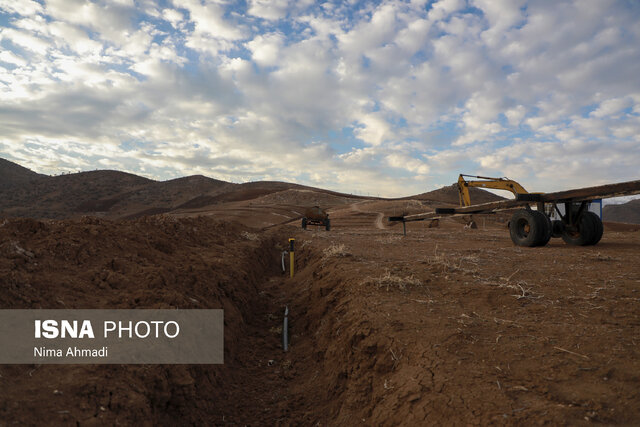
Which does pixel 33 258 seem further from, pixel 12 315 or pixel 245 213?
pixel 245 213

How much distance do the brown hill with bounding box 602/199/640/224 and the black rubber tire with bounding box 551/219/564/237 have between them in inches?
2757

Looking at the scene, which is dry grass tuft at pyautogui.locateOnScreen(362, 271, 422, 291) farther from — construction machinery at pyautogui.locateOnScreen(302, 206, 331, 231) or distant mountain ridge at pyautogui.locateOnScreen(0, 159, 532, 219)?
distant mountain ridge at pyautogui.locateOnScreen(0, 159, 532, 219)

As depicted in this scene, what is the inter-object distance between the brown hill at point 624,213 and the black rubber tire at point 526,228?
71.0 meters

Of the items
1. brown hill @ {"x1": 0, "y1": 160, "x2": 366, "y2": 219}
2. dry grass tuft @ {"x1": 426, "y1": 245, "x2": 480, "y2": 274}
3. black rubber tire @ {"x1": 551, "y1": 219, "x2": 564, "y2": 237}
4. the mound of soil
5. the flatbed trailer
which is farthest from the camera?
brown hill @ {"x1": 0, "y1": 160, "x2": 366, "y2": 219}

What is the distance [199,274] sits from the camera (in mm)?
6312

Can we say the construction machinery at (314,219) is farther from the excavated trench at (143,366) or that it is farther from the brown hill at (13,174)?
the brown hill at (13,174)

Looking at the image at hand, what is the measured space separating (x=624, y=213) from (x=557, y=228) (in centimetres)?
7800

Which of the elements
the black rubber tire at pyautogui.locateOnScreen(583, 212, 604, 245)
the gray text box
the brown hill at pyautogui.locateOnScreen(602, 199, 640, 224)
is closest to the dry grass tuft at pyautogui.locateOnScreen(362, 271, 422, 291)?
the gray text box

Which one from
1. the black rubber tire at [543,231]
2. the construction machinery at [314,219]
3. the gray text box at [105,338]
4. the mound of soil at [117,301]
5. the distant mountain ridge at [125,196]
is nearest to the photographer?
the mound of soil at [117,301]

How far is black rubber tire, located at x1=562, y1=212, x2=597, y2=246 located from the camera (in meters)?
10.1

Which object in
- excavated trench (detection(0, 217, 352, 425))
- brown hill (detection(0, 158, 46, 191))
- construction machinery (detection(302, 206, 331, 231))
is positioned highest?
brown hill (detection(0, 158, 46, 191))

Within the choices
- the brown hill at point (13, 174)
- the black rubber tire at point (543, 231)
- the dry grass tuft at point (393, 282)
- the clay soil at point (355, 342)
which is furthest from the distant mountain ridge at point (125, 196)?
the dry grass tuft at point (393, 282)

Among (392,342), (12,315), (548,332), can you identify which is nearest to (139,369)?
(12,315)

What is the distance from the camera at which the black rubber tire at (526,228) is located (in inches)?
390
